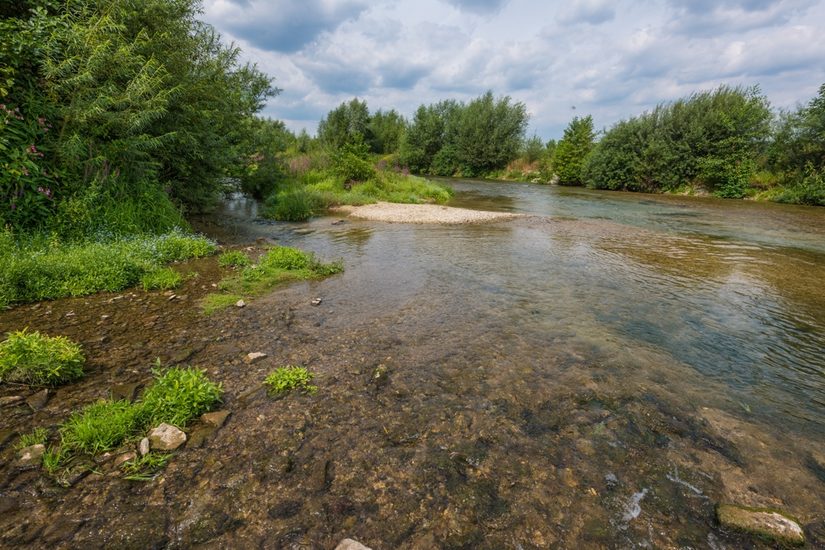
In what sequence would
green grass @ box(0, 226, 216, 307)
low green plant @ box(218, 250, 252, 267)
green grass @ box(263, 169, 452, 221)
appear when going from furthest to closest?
green grass @ box(263, 169, 452, 221) → low green plant @ box(218, 250, 252, 267) → green grass @ box(0, 226, 216, 307)

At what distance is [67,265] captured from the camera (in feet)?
19.2

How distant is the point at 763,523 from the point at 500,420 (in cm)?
179

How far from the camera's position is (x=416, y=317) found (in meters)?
5.72

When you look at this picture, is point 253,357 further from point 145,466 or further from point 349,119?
point 349,119

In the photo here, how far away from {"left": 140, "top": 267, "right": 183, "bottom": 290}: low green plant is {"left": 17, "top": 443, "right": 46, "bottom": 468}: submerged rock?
392 centimetres

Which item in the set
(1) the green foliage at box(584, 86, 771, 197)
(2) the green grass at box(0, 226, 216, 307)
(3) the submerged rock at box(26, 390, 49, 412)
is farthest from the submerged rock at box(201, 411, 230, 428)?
(1) the green foliage at box(584, 86, 771, 197)

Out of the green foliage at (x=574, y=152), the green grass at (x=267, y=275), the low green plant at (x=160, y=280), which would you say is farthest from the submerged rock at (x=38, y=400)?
the green foliage at (x=574, y=152)

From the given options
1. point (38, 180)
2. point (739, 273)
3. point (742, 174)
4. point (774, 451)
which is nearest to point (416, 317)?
point (774, 451)

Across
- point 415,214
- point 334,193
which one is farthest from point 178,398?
point 334,193

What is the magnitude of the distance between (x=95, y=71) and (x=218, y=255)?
3998mm

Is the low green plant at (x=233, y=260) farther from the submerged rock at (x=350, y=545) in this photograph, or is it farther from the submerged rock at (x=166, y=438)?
the submerged rock at (x=350, y=545)

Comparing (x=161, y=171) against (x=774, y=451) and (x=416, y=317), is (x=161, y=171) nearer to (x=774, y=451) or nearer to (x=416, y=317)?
(x=416, y=317)

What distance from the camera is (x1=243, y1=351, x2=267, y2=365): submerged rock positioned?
416cm

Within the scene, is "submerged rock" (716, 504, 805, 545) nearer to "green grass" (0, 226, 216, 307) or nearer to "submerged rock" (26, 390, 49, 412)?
"submerged rock" (26, 390, 49, 412)
